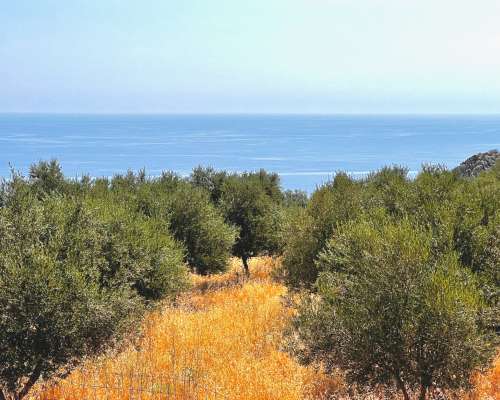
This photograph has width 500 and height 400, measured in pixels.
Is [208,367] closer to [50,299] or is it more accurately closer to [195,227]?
[50,299]

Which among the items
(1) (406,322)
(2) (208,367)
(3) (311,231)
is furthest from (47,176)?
(1) (406,322)

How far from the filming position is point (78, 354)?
12.6 meters

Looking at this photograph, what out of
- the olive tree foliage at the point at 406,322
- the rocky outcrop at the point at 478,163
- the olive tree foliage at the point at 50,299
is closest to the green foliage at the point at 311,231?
the olive tree foliage at the point at 50,299

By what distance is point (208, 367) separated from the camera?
1739 cm

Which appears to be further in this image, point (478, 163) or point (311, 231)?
point (478, 163)

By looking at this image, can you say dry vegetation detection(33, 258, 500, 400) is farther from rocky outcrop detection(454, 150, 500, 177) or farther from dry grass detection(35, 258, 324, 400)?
rocky outcrop detection(454, 150, 500, 177)

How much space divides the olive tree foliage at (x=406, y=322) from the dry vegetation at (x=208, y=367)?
3.75m

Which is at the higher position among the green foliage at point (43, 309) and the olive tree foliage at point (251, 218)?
the green foliage at point (43, 309)

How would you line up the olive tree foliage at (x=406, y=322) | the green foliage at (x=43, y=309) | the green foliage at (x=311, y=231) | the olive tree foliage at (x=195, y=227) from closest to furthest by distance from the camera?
the olive tree foliage at (x=406, y=322) < the green foliage at (x=43, y=309) < the green foliage at (x=311, y=231) < the olive tree foliage at (x=195, y=227)

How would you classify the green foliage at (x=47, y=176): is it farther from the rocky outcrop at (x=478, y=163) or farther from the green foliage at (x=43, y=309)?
the rocky outcrop at (x=478, y=163)

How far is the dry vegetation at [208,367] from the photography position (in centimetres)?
1499

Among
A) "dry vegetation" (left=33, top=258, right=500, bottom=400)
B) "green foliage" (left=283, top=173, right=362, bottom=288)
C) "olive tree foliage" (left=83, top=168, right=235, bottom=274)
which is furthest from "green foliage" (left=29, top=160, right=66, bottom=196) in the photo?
"green foliage" (left=283, top=173, right=362, bottom=288)

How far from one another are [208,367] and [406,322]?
8467 mm

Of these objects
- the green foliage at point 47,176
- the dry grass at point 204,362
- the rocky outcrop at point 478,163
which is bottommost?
the dry grass at point 204,362
